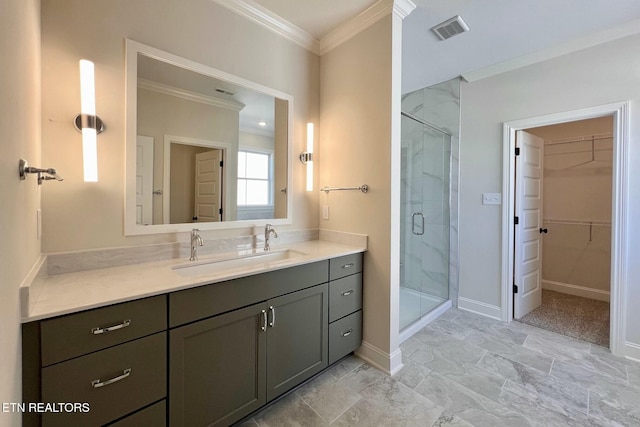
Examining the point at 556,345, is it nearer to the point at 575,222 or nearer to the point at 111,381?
the point at 575,222

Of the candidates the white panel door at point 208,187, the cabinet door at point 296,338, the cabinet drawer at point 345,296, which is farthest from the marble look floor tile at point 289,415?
the white panel door at point 208,187

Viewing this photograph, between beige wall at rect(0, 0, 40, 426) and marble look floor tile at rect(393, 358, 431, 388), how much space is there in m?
1.94

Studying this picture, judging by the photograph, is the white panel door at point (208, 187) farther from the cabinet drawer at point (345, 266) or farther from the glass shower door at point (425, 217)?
the glass shower door at point (425, 217)

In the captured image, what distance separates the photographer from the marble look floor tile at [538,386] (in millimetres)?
1708

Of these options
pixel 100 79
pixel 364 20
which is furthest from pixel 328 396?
pixel 364 20

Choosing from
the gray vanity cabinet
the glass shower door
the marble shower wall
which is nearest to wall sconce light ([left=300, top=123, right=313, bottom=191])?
the gray vanity cabinet

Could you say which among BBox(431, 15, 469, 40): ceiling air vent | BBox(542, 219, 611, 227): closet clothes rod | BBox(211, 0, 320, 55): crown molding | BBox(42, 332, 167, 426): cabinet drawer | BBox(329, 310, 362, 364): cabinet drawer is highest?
BBox(431, 15, 469, 40): ceiling air vent

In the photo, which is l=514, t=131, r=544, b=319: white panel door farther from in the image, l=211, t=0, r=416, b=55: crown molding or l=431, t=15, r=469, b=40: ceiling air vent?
l=211, t=0, r=416, b=55: crown molding

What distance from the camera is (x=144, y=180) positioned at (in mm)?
1594

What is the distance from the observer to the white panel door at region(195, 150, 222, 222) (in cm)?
184

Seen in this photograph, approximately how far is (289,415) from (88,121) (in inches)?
75.4

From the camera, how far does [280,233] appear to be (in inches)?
88.1

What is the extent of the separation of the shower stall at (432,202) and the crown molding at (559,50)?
31cm

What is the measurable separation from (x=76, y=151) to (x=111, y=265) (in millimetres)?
615
